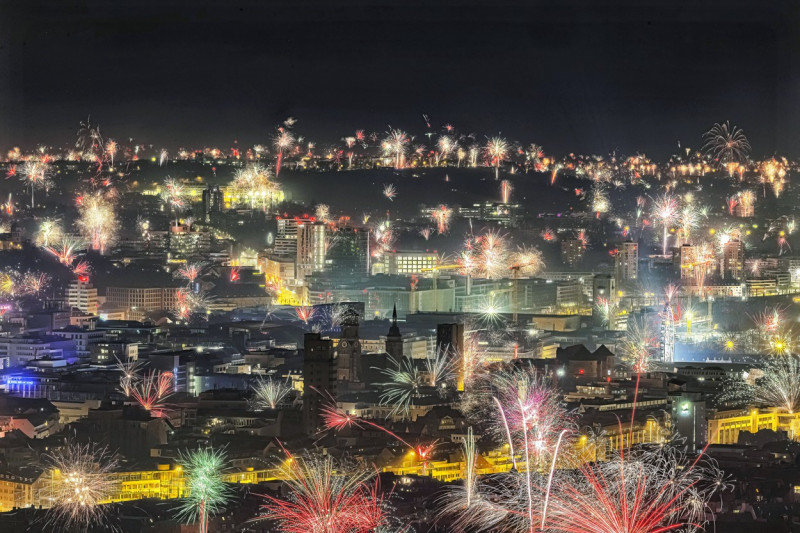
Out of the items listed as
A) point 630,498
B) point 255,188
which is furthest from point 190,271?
Answer: point 630,498

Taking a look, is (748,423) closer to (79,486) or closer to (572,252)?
(79,486)

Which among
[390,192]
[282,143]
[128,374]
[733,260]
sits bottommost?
[128,374]

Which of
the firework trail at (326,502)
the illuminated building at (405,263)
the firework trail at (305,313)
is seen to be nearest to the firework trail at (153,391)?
the firework trail at (326,502)

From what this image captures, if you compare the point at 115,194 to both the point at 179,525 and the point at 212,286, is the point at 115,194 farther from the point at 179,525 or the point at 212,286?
the point at 179,525

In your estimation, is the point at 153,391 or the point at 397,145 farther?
the point at 397,145

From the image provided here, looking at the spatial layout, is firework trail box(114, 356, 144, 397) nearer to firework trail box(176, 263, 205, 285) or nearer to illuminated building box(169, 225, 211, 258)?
firework trail box(176, 263, 205, 285)

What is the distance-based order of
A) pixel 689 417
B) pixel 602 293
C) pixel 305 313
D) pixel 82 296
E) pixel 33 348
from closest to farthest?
pixel 689 417
pixel 33 348
pixel 305 313
pixel 82 296
pixel 602 293

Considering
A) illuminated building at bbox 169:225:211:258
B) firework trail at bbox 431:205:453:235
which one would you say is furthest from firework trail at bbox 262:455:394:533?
firework trail at bbox 431:205:453:235
